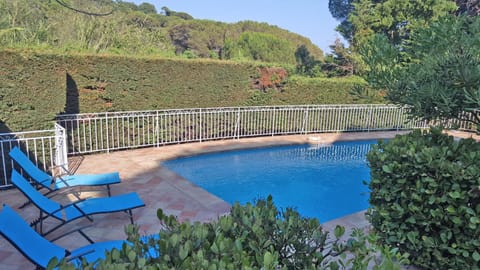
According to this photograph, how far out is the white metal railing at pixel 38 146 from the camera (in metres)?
6.86

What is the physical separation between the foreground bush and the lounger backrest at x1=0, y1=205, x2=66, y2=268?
175cm

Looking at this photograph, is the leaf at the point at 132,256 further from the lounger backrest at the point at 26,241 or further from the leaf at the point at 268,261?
the lounger backrest at the point at 26,241

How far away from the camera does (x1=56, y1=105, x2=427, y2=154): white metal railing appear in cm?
928

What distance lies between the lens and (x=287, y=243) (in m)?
2.09

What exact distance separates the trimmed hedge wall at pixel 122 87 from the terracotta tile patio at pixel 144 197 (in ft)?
4.73

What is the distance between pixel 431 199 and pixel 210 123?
28.1 feet

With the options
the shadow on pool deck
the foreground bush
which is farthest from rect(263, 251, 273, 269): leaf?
the shadow on pool deck

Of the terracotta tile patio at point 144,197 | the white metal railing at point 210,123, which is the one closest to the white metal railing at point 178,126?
the white metal railing at point 210,123

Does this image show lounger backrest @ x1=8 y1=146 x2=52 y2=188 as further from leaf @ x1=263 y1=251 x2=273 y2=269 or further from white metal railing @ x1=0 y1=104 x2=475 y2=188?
leaf @ x1=263 y1=251 x2=273 y2=269

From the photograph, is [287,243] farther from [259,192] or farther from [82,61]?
[82,61]

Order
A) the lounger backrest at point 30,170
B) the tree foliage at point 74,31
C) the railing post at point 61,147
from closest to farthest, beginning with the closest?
the lounger backrest at point 30,170 → the railing post at point 61,147 → the tree foliage at point 74,31

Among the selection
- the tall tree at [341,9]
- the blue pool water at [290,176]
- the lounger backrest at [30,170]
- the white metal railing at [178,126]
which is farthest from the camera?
the tall tree at [341,9]

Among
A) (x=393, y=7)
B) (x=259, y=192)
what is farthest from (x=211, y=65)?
(x=393, y=7)

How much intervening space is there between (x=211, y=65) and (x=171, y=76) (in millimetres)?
1454
